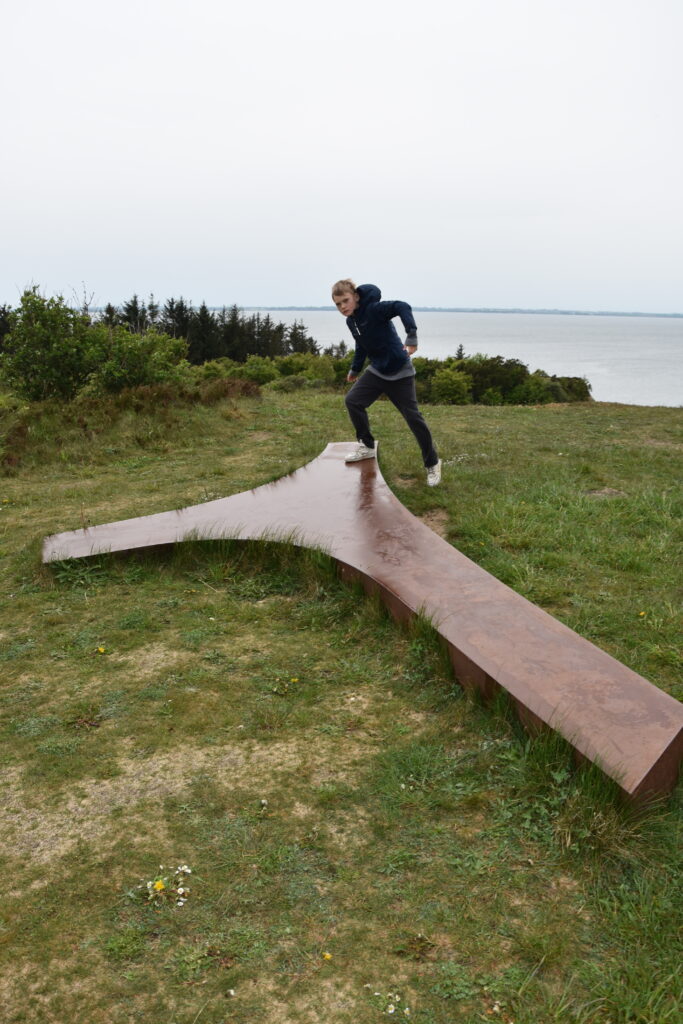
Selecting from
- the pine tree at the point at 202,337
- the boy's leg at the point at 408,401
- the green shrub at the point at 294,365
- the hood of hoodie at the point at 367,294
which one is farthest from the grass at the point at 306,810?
the pine tree at the point at 202,337

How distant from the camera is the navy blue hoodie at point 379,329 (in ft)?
18.4

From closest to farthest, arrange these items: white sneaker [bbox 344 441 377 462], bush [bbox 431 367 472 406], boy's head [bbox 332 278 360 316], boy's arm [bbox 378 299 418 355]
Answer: boy's arm [bbox 378 299 418 355] < boy's head [bbox 332 278 360 316] < white sneaker [bbox 344 441 377 462] < bush [bbox 431 367 472 406]

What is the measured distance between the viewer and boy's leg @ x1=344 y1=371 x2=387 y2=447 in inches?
239

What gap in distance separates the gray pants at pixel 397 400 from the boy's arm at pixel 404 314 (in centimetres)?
40

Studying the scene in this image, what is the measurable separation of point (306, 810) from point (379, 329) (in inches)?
159

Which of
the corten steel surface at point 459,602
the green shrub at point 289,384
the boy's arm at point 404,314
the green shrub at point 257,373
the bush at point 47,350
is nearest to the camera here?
the corten steel surface at point 459,602

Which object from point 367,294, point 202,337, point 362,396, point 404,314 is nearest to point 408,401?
point 362,396

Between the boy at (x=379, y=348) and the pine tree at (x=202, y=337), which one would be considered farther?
the pine tree at (x=202, y=337)

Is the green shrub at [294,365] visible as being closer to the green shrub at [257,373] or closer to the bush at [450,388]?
the green shrub at [257,373]

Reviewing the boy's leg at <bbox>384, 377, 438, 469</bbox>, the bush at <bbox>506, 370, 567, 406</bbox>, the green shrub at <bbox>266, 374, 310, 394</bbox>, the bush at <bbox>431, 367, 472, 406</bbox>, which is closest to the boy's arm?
the boy's leg at <bbox>384, 377, 438, 469</bbox>

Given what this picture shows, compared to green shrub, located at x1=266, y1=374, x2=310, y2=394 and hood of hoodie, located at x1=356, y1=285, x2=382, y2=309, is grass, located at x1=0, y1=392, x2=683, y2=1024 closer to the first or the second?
hood of hoodie, located at x1=356, y1=285, x2=382, y2=309

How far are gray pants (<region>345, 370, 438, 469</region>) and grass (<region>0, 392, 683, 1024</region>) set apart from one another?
4.03 ft

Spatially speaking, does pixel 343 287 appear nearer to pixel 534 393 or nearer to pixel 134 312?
pixel 534 393

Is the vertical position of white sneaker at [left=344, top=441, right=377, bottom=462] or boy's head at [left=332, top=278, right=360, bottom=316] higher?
boy's head at [left=332, top=278, right=360, bottom=316]
